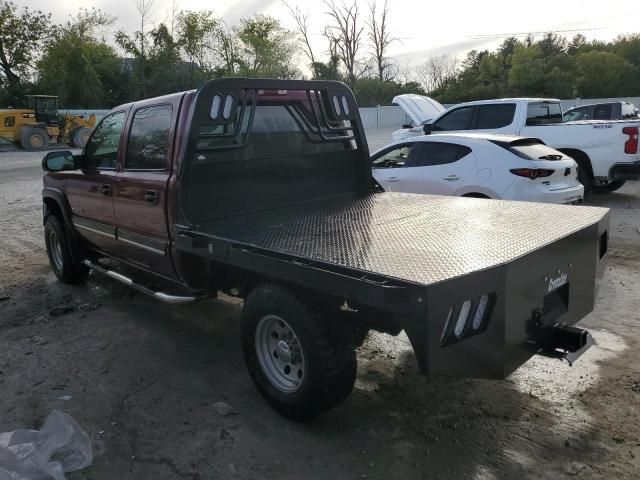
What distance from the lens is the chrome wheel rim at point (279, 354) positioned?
334 cm

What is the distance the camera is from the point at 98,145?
18.2ft

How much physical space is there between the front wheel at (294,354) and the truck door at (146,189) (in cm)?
113

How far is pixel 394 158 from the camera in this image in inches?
336

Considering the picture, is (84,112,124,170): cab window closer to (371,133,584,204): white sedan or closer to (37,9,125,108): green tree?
(371,133,584,204): white sedan

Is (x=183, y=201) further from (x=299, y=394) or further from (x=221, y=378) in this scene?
(x=299, y=394)

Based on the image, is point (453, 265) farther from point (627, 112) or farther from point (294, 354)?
point (627, 112)

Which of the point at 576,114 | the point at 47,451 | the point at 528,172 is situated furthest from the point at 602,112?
the point at 47,451

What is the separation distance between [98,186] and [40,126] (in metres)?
24.7

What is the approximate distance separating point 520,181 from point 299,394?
4.88 metres

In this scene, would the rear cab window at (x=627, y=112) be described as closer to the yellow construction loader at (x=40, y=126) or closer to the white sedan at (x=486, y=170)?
the white sedan at (x=486, y=170)

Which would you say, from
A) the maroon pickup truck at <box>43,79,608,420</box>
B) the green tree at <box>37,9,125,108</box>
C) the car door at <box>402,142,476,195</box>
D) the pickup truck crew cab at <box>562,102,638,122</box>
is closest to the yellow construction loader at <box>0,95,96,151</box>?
the green tree at <box>37,9,125,108</box>

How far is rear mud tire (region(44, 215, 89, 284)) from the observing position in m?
6.19

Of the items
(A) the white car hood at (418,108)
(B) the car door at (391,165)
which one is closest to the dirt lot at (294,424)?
(B) the car door at (391,165)

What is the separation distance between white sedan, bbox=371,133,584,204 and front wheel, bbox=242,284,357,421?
4.64 m
